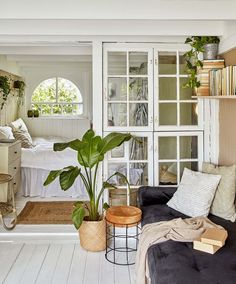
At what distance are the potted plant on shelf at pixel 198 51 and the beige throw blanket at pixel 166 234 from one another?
1.48 metres

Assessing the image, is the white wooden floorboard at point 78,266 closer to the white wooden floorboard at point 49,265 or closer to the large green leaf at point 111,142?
the white wooden floorboard at point 49,265

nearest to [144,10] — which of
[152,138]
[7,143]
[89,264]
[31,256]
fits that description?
[152,138]

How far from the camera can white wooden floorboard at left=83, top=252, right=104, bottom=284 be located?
278 cm

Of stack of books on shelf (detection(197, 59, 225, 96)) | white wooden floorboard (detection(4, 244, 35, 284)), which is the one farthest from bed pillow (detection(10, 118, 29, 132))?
stack of books on shelf (detection(197, 59, 225, 96))

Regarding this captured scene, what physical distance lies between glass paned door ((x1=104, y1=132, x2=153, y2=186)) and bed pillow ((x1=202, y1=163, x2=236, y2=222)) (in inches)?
36.0

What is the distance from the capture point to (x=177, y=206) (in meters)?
3.13

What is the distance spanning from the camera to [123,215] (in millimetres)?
3148

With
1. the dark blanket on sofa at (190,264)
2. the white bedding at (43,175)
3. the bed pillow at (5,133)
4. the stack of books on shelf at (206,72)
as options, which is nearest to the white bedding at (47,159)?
the white bedding at (43,175)

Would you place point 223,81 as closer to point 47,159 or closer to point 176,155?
point 176,155

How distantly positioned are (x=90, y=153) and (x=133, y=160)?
68 cm

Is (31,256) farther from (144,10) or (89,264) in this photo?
(144,10)

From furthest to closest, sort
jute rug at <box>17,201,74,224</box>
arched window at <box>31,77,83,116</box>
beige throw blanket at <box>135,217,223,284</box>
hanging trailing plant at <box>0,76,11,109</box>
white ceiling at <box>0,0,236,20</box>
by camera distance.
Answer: arched window at <box>31,77,83,116</box> < hanging trailing plant at <box>0,76,11,109</box> < jute rug at <box>17,201,74,224</box> < white ceiling at <box>0,0,236,20</box> < beige throw blanket at <box>135,217,223,284</box>

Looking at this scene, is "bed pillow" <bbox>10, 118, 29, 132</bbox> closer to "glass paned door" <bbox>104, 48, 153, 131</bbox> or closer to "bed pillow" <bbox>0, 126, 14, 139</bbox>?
"bed pillow" <bbox>0, 126, 14, 139</bbox>

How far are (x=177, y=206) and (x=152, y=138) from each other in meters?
0.87
